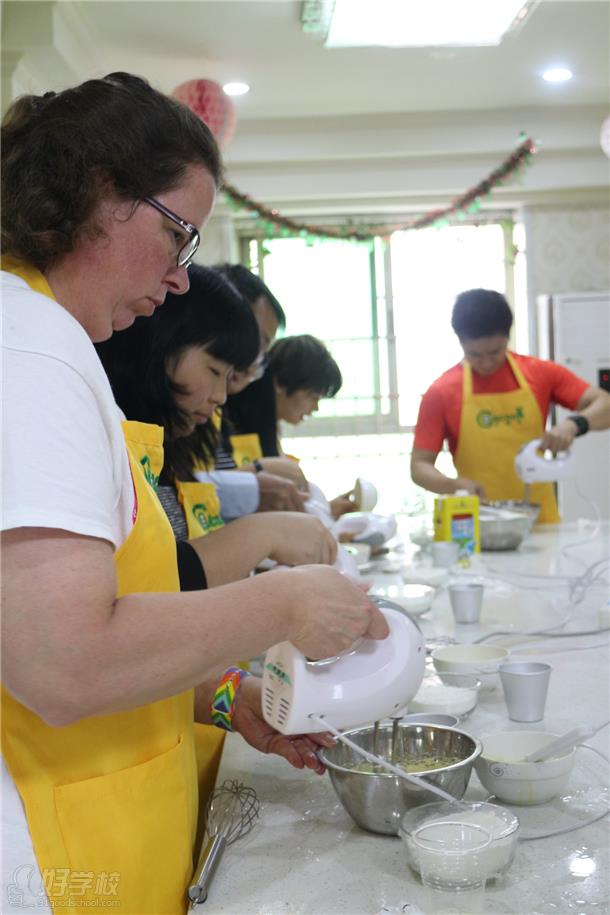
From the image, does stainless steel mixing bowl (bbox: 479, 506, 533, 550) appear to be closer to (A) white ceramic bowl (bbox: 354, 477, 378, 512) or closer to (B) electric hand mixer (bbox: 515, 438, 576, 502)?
(B) electric hand mixer (bbox: 515, 438, 576, 502)

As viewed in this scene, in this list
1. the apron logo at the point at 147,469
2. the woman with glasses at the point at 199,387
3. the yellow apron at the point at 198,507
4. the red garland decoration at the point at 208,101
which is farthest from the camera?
the red garland decoration at the point at 208,101

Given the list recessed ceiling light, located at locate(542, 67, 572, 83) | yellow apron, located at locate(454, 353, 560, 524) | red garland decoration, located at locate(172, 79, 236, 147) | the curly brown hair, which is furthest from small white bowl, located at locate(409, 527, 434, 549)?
recessed ceiling light, located at locate(542, 67, 572, 83)

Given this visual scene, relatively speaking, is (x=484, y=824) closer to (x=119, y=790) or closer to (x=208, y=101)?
(x=119, y=790)

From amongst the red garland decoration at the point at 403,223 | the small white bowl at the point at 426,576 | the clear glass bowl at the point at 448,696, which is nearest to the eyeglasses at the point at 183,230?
the clear glass bowl at the point at 448,696

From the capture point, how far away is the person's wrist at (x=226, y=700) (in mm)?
Answer: 1279

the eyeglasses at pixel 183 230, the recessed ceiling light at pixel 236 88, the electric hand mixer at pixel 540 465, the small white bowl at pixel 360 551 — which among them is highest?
the recessed ceiling light at pixel 236 88

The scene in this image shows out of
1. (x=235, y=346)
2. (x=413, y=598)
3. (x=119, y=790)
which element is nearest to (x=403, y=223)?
(x=413, y=598)

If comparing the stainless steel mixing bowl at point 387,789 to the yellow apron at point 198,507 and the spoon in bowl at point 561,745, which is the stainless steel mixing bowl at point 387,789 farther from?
the yellow apron at point 198,507

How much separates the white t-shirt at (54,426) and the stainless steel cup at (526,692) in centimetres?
75

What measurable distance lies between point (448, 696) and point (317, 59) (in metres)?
3.97

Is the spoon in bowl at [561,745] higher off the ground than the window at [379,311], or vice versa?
the window at [379,311]

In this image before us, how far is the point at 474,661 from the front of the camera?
162 centimetres

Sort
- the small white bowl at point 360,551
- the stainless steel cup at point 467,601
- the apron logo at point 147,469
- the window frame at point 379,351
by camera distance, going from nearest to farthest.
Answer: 1. the apron logo at point 147,469
2. the stainless steel cup at point 467,601
3. the small white bowl at point 360,551
4. the window frame at point 379,351

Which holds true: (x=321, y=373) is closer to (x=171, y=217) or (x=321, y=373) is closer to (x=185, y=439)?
(x=185, y=439)
